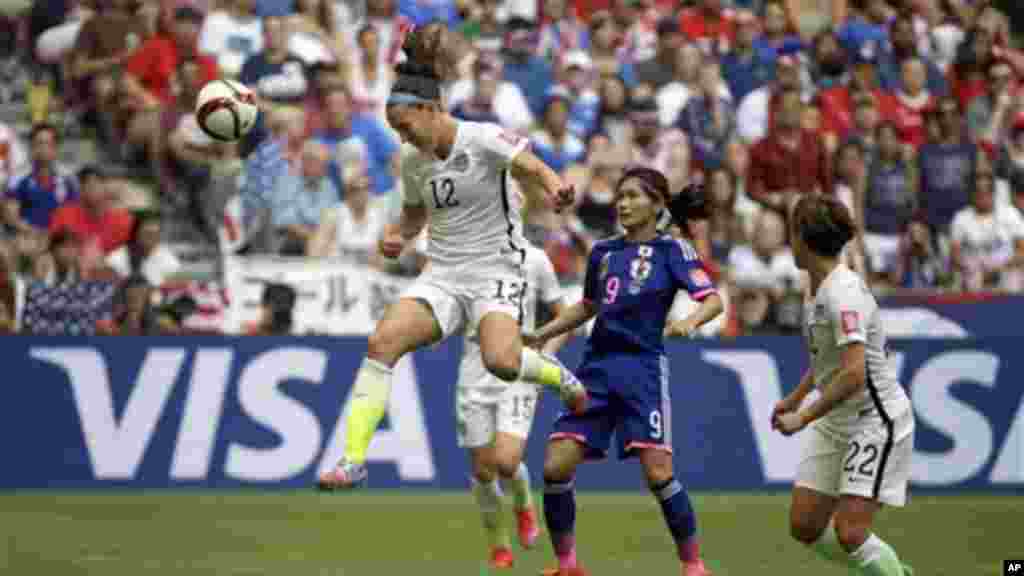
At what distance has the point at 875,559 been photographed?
10.0 meters

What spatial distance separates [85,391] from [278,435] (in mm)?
1557

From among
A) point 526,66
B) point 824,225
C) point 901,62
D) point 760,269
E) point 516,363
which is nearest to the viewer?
point 824,225

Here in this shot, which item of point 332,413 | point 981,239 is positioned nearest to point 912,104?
point 981,239

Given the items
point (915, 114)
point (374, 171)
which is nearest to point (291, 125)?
point (374, 171)

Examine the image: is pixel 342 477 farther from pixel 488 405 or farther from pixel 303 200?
A: pixel 303 200

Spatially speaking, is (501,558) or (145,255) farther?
(145,255)

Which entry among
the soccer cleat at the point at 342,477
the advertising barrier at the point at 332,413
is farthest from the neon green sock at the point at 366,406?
the advertising barrier at the point at 332,413

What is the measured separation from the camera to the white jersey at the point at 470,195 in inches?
454

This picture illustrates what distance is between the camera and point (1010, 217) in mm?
21250

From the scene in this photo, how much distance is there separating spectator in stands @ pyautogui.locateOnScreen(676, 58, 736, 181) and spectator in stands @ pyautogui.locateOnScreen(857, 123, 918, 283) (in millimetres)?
1472

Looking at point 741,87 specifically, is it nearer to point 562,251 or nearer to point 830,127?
point 830,127

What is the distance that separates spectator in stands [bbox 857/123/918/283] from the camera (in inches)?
824

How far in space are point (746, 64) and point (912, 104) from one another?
1777 mm

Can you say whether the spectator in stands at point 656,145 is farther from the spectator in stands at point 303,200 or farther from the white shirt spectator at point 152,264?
the white shirt spectator at point 152,264
